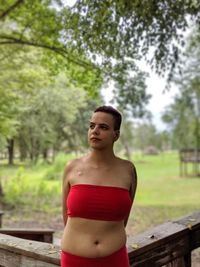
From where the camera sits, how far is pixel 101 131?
1771 mm

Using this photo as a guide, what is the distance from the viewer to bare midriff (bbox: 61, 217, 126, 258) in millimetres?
1650

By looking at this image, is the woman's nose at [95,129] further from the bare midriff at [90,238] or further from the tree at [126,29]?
the tree at [126,29]

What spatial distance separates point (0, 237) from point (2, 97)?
8996 millimetres

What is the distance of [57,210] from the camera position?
12141 mm

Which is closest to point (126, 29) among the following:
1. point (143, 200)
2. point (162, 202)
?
point (162, 202)

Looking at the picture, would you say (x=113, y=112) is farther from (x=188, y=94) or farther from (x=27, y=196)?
(x=188, y=94)

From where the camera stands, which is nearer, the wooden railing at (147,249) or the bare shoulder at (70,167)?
the bare shoulder at (70,167)

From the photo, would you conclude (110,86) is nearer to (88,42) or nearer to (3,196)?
(88,42)

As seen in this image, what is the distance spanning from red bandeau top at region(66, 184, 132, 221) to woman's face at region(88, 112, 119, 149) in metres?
0.21

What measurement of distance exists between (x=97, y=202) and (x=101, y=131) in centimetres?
34

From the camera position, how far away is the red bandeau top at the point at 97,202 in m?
1.64

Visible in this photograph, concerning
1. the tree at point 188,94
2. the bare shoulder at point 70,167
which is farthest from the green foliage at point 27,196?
the bare shoulder at point 70,167

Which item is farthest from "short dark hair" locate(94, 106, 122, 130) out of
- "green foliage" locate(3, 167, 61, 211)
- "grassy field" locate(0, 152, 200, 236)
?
"green foliage" locate(3, 167, 61, 211)

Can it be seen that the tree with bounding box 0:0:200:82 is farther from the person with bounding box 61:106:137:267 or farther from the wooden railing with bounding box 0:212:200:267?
the person with bounding box 61:106:137:267
